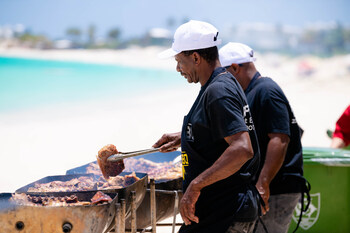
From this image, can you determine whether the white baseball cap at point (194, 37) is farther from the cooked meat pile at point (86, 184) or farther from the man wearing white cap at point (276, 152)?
the cooked meat pile at point (86, 184)

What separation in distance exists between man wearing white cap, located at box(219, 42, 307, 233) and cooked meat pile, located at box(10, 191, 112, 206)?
1197mm

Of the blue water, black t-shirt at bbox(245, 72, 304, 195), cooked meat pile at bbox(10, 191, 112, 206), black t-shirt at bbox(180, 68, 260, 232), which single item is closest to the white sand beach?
the blue water

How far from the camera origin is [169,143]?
12.2 feet

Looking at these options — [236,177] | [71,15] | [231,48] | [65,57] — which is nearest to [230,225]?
[236,177]

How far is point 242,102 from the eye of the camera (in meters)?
2.87

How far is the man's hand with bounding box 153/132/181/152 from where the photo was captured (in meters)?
3.71

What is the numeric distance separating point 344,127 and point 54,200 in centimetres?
418

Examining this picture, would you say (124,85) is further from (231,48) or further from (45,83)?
(231,48)

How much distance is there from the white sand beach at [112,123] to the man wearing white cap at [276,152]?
23.8 feet

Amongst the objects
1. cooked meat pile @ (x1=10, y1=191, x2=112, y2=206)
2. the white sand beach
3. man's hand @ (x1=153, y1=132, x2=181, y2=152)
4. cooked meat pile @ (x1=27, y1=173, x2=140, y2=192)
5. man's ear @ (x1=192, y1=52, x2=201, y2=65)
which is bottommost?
the white sand beach

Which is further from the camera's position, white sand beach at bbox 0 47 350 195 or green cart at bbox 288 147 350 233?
white sand beach at bbox 0 47 350 195

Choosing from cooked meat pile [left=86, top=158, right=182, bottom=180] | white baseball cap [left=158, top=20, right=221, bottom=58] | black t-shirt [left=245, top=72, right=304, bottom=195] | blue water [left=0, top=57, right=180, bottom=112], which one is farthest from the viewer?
blue water [left=0, top=57, right=180, bottom=112]

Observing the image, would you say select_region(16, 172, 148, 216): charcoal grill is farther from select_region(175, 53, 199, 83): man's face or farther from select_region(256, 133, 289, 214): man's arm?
select_region(175, 53, 199, 83): man's face

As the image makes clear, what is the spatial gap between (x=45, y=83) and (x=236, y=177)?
5576 centimetres
